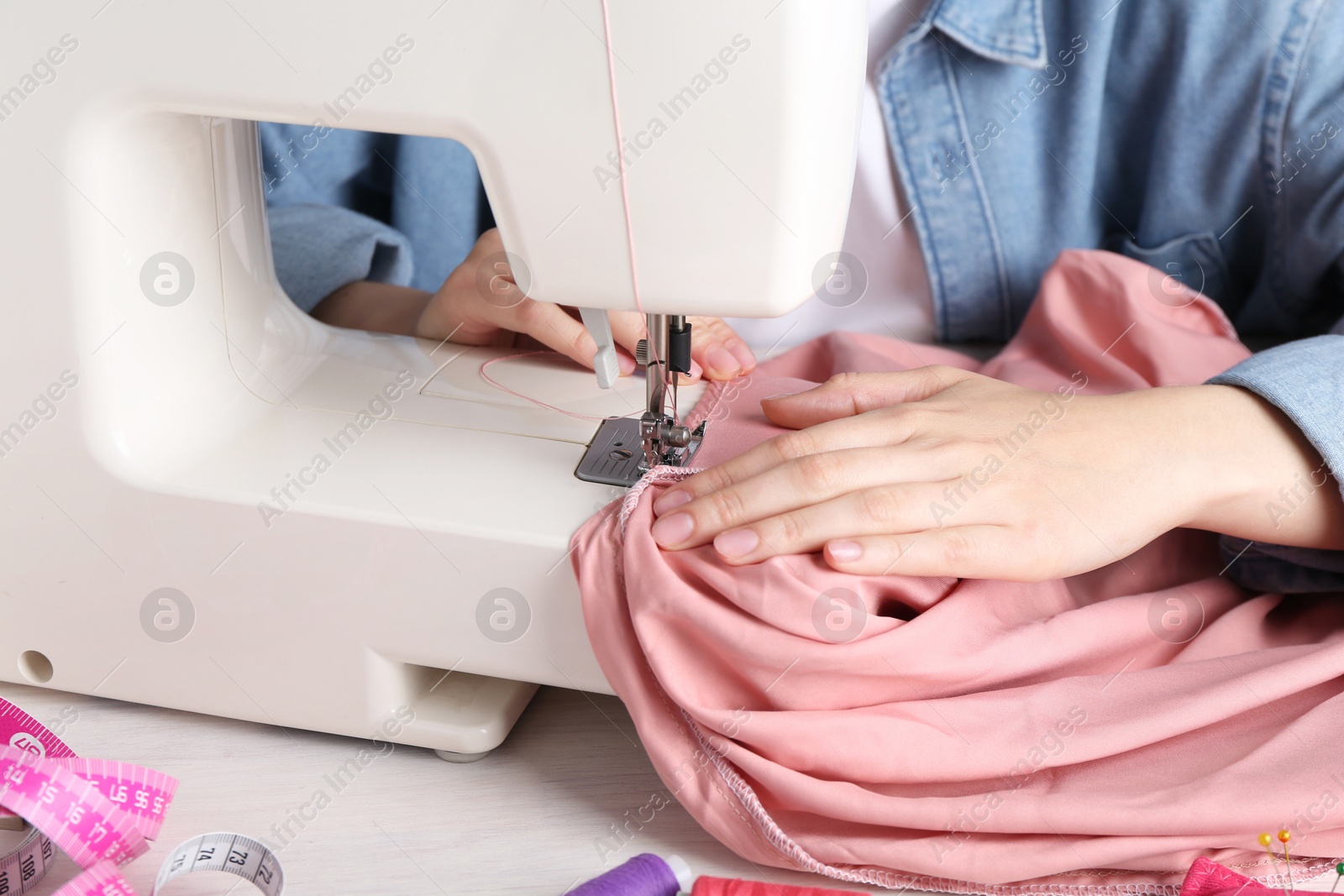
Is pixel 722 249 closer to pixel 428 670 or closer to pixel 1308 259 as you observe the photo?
pixel 428 670

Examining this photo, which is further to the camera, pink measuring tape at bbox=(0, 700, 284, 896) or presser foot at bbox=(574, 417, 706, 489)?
presser foot at bbox=(574, 417, 706, 489)

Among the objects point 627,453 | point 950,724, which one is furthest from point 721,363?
point 950,724

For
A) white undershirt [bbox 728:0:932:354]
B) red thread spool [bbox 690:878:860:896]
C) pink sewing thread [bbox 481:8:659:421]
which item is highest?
pink sewing thread [bbox 481:8:659:421]

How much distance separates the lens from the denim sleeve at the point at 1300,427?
74cm

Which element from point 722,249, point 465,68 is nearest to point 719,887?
point 722,249

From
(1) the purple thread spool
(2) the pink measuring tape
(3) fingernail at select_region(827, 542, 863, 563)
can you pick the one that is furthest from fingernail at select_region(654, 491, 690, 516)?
(2) the pink measuring tape

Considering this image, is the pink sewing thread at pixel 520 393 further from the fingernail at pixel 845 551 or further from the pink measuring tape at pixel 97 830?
the pink measuring tape at pixel 97 830

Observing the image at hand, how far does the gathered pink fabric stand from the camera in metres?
0.65

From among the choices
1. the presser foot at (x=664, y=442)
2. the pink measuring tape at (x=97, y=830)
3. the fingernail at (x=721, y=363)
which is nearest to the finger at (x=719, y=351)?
the fingernail at (x=721, y=363)

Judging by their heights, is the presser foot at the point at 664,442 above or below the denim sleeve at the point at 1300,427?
above

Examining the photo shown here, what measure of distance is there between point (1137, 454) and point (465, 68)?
0.47 m

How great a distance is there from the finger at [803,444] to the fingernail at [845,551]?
67 mm

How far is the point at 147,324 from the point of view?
2.61 feet

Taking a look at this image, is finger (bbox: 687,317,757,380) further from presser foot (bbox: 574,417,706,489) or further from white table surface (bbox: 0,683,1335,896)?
white table surface (bbox: 0,683,1335,896)
